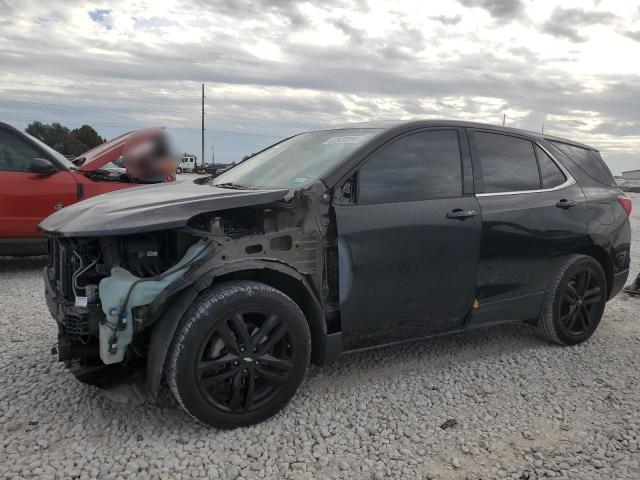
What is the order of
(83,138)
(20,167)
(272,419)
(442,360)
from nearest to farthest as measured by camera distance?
(272,419), (442,360), (20,167), (83,138)

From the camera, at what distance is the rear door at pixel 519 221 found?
147 inches

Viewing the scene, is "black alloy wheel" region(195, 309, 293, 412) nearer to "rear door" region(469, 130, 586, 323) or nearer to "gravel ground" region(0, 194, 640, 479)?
"gravel ground" region(0, 194, 640, 479)

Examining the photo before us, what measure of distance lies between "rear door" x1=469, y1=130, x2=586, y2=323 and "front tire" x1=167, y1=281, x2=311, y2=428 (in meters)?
1.47

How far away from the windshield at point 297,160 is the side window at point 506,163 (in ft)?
2.87

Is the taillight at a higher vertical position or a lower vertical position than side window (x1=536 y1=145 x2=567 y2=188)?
lower

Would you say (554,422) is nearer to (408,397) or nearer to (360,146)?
(408,397)

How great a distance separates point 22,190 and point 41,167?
332 millimetres

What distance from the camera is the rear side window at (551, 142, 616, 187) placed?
445 centimetres

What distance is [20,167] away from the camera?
6.22 m

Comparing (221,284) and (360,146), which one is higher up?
(360,146)

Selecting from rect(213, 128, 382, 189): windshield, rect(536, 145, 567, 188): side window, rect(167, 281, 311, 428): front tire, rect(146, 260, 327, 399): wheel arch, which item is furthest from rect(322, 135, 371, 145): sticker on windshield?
rect(536, 145, 567, 188): side window

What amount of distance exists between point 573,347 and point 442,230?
1.80 m

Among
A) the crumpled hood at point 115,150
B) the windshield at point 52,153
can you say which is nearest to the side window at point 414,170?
the crumpled hood at point 115,150

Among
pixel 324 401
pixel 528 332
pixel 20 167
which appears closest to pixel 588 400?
pixel 528 332
